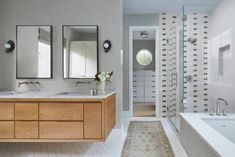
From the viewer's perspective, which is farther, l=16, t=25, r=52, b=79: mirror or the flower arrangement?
l=16, t=25, r=52, b=79: mirror

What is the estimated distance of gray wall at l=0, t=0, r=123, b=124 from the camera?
14.2 feet

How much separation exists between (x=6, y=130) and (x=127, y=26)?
13.0ft

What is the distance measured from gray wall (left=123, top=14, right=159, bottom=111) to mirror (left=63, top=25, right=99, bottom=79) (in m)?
2.04

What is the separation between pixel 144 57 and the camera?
1030 centimetres

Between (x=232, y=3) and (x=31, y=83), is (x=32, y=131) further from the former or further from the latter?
(x=232, y=3)

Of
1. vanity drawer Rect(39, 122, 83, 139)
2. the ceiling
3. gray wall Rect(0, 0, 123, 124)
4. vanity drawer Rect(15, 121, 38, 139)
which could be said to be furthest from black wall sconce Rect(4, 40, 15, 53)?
the ceiling

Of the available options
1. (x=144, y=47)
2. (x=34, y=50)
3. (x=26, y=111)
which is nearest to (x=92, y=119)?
(x=26, y=111)

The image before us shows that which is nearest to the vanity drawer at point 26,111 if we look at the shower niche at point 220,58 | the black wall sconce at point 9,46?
the black wall sconce at point 9,46

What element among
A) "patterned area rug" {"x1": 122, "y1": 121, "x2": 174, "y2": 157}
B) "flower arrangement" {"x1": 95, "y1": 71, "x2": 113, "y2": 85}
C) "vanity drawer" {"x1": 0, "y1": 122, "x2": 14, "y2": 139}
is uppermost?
"flower arrangement" {"x1": 95, "y1": 71, "x2": 113, "y2": 85}

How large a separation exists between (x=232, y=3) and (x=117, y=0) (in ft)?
5.87

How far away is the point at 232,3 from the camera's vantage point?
4070 mm

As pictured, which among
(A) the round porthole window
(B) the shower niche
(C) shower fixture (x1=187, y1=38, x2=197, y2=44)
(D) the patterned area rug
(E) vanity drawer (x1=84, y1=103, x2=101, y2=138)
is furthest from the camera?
(A) the round porthole window

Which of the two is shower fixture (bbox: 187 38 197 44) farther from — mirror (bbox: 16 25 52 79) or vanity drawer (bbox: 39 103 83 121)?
vanity drawer (bbox: 39 103 83 121)

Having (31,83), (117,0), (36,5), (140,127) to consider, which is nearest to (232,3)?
(117,0)
